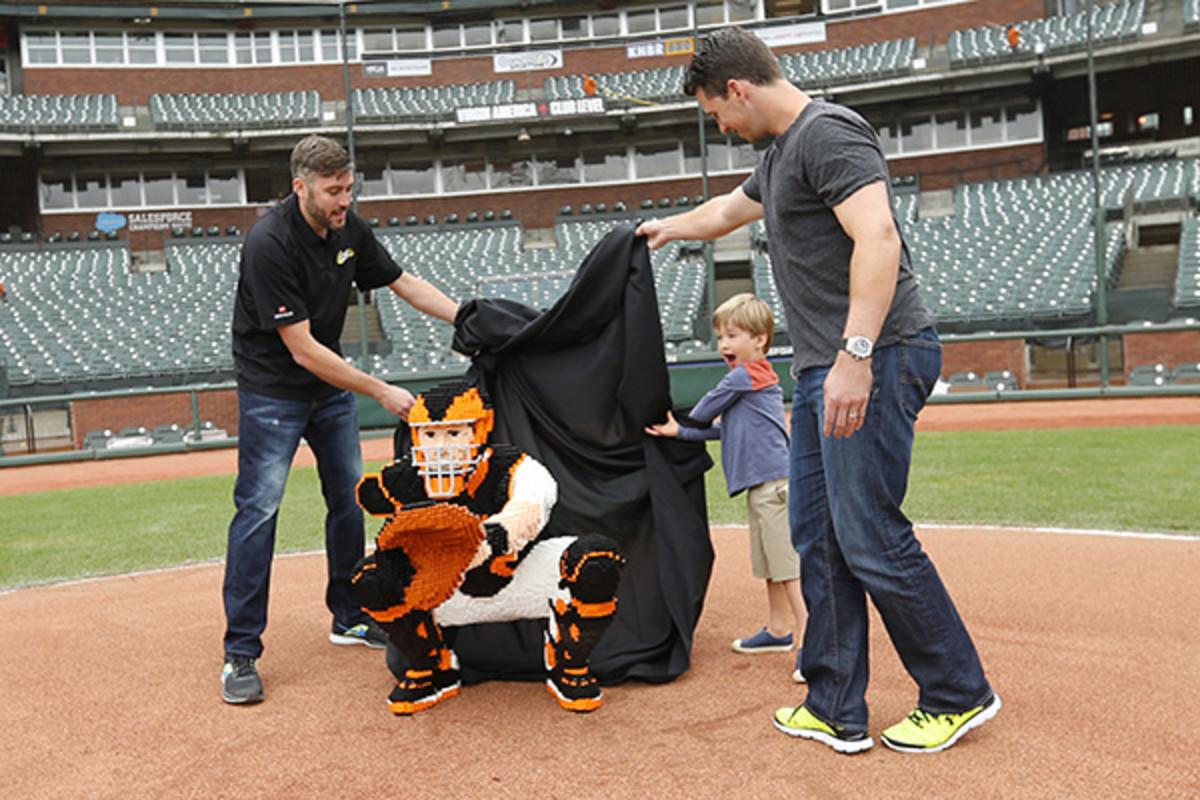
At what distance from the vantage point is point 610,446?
4176mm

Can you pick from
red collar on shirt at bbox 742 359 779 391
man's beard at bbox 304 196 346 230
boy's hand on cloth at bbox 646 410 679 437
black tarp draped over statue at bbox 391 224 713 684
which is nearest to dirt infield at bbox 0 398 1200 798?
black tarp draped over statue at bbox 391 224 713 684

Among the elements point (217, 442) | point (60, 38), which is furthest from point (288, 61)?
point (217, 442)

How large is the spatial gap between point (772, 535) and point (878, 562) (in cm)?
113

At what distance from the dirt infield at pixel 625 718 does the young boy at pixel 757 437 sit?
37 cm

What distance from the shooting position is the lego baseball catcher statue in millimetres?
3539

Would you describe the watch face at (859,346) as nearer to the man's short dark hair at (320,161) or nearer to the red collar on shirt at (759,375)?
the red collar on shirt at (759,375)

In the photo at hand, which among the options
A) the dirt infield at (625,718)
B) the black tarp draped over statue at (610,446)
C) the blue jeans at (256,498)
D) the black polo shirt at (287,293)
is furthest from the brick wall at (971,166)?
the blue jeans at (256,498)

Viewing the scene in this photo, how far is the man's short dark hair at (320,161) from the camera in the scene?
159 inches

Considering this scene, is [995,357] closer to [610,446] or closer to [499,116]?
[610,446]

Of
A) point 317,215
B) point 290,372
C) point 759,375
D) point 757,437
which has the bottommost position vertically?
point 757,437

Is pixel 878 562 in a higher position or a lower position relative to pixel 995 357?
lower

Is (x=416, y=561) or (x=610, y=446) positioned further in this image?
(x=610, y=446)

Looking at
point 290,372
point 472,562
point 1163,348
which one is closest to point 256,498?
point 290,372

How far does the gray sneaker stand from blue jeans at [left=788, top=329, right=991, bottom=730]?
225 centimetres
